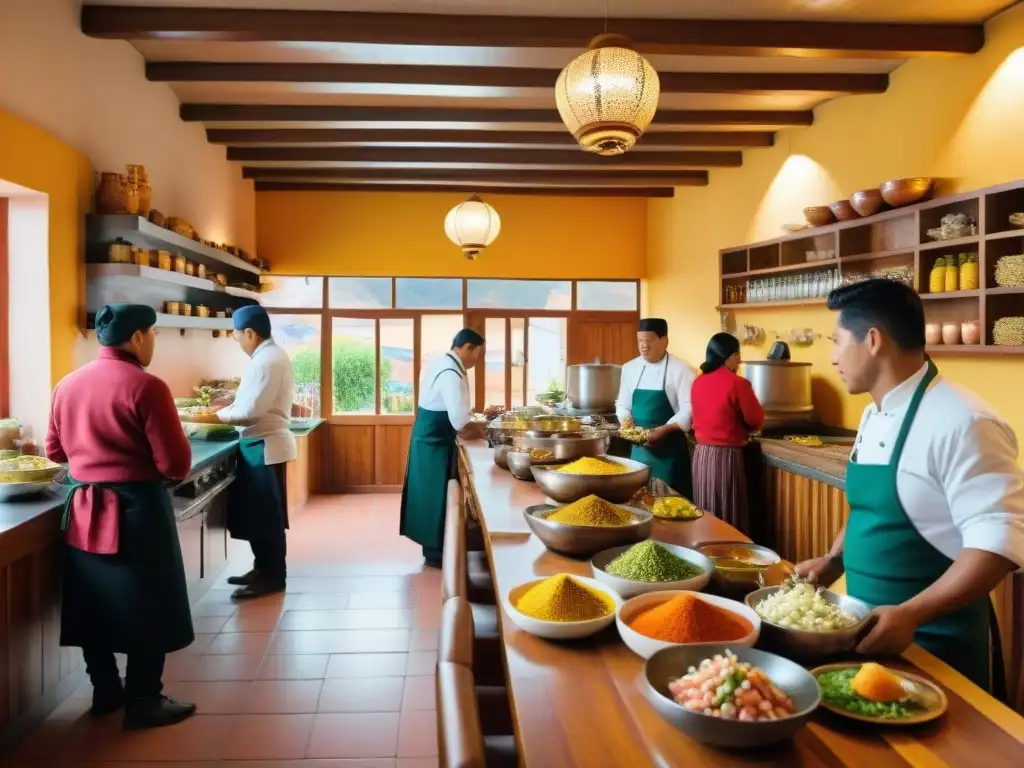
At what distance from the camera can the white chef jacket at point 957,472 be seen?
171 cm

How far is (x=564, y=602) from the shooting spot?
1.75m

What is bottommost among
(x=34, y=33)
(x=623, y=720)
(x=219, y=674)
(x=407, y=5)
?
(x=219, y=674)

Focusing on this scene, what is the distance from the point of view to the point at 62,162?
391 cm

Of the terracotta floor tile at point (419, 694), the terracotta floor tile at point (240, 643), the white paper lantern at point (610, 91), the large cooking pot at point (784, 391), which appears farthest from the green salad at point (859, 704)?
the large cooking pot at point (784, 391)

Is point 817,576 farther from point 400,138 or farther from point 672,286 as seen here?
point 672,286

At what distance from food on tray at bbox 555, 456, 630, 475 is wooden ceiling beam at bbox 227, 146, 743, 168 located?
15.7 feet

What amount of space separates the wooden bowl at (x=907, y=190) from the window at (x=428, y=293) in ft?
16.8

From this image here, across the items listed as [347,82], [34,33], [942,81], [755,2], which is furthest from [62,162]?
[942,81]

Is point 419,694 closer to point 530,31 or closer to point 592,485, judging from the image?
point 592,485

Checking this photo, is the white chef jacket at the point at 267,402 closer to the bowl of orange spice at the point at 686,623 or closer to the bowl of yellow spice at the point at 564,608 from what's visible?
the bowl of yellow spice at the point at 564,608

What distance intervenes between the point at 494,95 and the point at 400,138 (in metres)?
1.31

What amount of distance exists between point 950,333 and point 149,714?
14.7ft

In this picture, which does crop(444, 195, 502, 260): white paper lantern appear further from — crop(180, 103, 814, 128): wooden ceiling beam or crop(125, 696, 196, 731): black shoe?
crop(125, 696, 196, 731): black shoe

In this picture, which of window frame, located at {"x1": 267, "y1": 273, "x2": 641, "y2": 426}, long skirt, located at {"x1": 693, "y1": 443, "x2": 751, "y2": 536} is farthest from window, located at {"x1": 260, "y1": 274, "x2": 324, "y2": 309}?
long skirt, located at {"x1": 693, "y1": 443, "x2": 751, "y2": 536}
